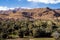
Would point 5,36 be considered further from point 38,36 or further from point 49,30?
point 49,30

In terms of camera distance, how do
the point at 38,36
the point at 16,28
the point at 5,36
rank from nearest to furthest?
the point at 5,36 < the point at 38,36 < the point at 16,28

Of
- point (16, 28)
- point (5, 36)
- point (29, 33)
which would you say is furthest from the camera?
point (16, 28)

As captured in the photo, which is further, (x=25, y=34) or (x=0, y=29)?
(x=25, y=34)

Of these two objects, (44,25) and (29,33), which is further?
(44,25)

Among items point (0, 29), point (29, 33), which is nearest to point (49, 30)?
point (29, 33)

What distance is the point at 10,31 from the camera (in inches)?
2968

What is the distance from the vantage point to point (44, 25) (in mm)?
82562

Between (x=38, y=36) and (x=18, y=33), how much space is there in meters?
8.23

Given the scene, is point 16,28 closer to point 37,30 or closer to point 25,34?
point 25,34

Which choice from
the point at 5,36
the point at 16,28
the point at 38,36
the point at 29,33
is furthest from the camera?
the point at 16,28

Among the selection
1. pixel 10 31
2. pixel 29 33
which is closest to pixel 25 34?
pixel 29 33

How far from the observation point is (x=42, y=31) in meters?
71.5

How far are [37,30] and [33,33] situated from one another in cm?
230

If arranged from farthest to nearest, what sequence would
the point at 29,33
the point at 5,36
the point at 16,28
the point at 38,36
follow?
the point at 16,28
the point at 29,33
the point at 38,36
the point at 5,36
